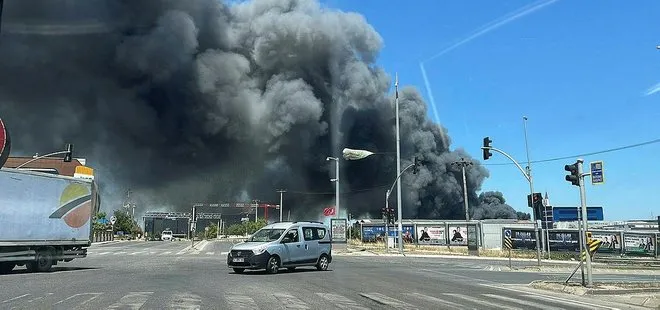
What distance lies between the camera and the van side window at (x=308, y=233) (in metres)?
18.8

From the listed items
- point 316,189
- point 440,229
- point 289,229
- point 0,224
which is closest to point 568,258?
point 440,229

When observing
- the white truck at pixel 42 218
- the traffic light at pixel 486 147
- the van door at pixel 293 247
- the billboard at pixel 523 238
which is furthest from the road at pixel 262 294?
the billboard at pixel 523 238

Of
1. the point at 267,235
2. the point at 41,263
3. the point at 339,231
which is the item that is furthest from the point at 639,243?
the point at 41,263

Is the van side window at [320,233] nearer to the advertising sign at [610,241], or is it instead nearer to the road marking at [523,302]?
the road marking at [523,302]

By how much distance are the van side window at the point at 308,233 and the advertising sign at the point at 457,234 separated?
2869 centimetres

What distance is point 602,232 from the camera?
3594 cm

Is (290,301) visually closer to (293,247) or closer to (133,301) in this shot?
(133,301)

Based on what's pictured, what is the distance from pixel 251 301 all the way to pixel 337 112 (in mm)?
60667

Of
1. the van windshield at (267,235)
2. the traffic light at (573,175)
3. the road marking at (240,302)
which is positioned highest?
the traffic light at (573,175)

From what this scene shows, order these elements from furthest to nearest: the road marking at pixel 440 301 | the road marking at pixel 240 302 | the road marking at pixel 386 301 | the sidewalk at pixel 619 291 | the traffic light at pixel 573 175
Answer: the traffic light at pixel 573 175 < the sidewalk at pixel 619 291 < the road marking at pixel 440 301 < the road marking at pixel 386 301 < the road marking at pixel 240 302

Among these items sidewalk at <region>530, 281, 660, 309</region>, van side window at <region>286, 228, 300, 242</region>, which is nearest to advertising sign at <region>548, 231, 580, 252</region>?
sidewalk at <region>530, 281, 660, 309</region>

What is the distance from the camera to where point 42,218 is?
17234 millimetres

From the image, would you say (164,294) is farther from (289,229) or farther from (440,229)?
(440,229)

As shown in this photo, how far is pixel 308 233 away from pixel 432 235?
31.3 metres
